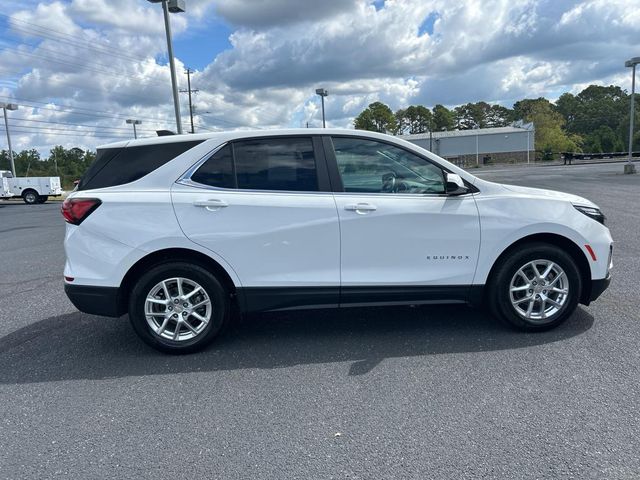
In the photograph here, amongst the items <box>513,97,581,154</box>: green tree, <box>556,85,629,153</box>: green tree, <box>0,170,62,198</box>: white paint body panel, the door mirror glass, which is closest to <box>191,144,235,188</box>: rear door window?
the door mirror glass

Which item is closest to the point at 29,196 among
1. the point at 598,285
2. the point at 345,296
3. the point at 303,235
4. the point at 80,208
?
the point at 80,208

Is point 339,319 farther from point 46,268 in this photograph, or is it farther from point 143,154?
point 46,268

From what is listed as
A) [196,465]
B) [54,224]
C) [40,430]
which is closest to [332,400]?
[196,465]

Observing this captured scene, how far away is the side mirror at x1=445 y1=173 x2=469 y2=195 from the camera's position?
407cm

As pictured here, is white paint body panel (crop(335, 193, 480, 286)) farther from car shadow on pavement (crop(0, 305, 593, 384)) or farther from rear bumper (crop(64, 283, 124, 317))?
rear bumper (crop(64, 283, 124, 317))

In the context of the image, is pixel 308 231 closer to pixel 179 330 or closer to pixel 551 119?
pixel 179 330

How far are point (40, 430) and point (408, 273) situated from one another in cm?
285

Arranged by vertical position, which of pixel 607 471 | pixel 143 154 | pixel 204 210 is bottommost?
pixel 607 471

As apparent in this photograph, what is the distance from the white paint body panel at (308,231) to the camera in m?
3.92

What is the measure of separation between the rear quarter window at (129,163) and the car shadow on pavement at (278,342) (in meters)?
1.46

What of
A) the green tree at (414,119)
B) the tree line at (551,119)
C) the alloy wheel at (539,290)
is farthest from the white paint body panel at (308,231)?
the green tree at (414,119)

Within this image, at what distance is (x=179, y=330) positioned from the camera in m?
4.06

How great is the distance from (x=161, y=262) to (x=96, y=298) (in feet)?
1.95

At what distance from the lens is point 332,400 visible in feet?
10.8
